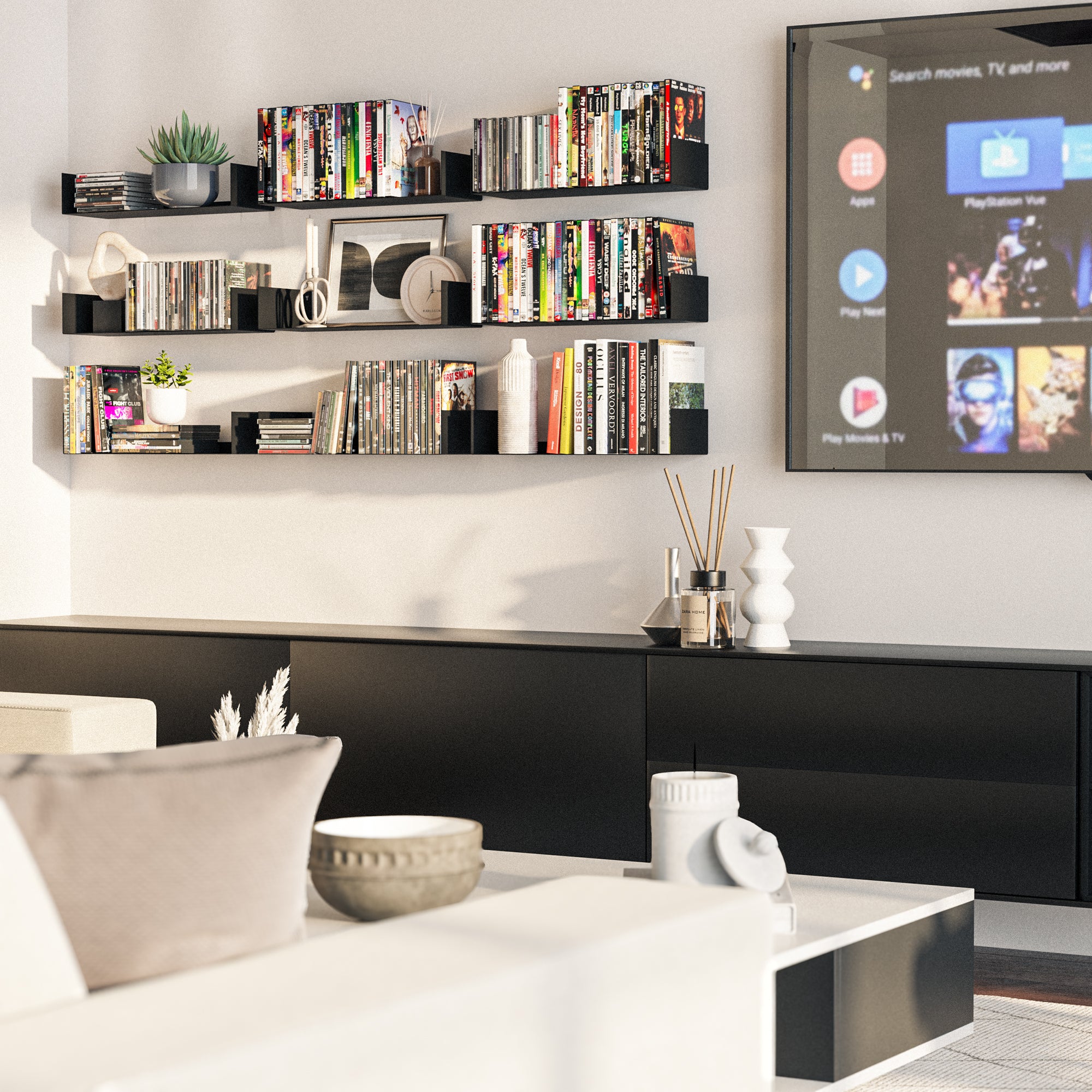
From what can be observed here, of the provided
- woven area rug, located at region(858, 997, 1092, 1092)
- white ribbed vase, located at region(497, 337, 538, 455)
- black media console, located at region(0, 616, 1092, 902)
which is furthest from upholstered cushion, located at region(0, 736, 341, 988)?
white ribbed vase, located at region(497, 337, 538, 455)

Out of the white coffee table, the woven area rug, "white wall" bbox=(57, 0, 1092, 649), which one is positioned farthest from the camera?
"white wall" bbox=(57, 0, 1092, 649)

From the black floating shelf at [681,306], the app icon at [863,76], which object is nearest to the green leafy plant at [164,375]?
the black floating shelf at [681,306]

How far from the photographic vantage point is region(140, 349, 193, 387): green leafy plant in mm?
5312

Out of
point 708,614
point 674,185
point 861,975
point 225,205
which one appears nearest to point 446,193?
point 674,185

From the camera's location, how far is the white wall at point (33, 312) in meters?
5.40

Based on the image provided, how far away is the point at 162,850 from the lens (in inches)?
71.6

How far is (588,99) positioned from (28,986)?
348 cm

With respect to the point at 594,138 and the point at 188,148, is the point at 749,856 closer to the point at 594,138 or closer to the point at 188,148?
the point at 594,138

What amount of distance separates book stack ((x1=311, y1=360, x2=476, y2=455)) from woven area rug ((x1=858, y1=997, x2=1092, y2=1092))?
215 cm

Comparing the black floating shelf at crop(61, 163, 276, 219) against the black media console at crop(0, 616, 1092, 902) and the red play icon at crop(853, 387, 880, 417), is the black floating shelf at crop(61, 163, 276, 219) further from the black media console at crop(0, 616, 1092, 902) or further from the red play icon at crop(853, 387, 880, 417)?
the red play icon at crop(853, 387, 880, 417)

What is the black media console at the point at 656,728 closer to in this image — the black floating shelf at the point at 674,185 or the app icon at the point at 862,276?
the app icon at the point at 862,276

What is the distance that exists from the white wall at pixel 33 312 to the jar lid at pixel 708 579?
2247mm

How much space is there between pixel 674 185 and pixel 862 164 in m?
0.49

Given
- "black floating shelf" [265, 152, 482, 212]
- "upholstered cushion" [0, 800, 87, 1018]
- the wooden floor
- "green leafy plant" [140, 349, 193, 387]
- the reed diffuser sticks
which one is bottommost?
the wooden floor
